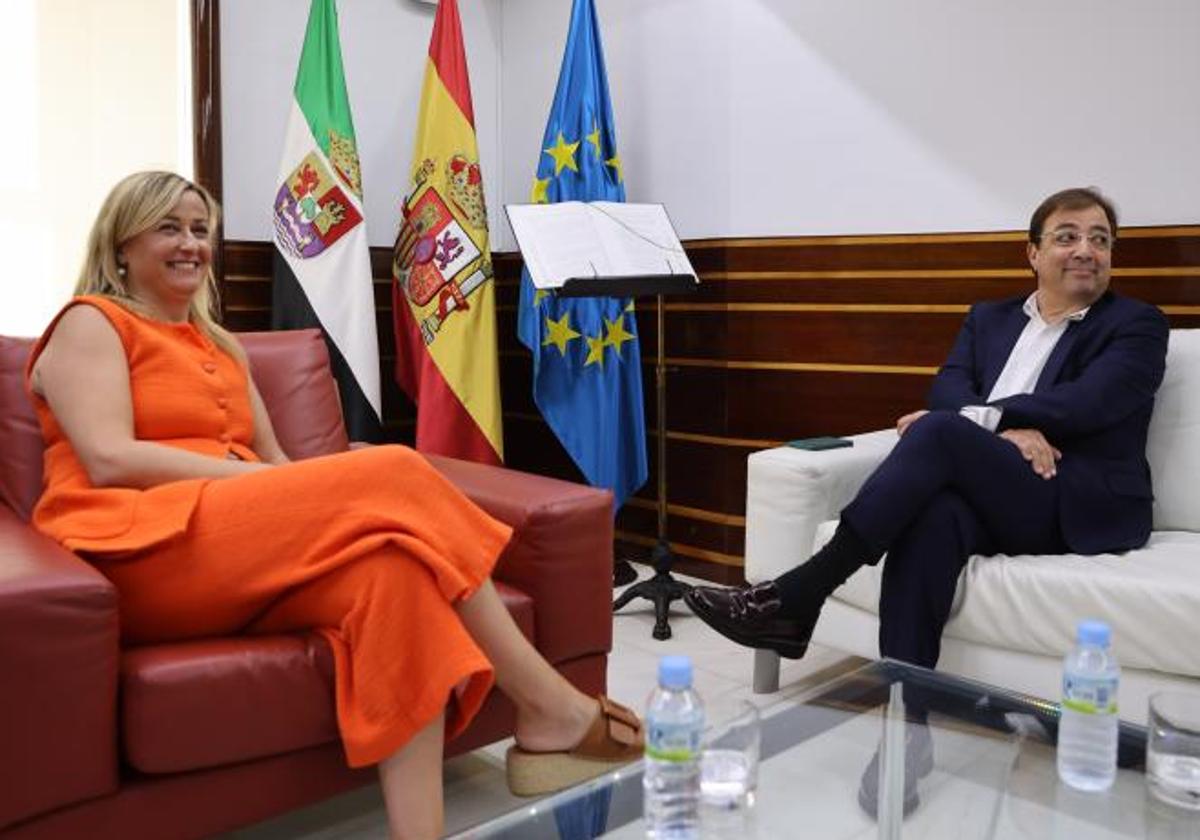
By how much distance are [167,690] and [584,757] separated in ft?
2.10

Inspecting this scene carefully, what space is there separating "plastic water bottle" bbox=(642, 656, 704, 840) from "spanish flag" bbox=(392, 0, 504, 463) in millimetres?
2358

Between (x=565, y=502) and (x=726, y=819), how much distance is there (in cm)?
75

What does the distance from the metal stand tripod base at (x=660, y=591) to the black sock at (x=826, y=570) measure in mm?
770

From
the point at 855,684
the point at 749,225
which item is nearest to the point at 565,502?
the point at 855,684

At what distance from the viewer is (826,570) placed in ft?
6.98

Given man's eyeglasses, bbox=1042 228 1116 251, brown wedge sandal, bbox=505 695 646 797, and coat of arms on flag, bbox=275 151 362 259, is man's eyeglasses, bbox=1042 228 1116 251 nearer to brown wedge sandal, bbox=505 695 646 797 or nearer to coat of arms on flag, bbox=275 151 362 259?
brown wedge sandal, bbox=505 695 646 797

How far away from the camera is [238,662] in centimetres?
151

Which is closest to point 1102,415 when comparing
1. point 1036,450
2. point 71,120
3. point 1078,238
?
point 1036,450

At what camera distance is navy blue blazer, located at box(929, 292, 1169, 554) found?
2.15 metres

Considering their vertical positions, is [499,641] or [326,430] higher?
[326,430]

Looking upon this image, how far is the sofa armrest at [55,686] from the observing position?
4.38 ft

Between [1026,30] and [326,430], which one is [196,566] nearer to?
[326,430]

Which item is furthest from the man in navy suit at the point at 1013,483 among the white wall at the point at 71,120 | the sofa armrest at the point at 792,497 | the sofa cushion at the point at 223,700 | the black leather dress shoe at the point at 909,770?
the white wall at the point at 71,120

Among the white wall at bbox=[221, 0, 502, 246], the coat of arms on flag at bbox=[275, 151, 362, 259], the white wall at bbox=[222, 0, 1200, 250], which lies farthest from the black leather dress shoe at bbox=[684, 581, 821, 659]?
the white wall at bbox=[221, 0, 502, 246]
